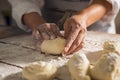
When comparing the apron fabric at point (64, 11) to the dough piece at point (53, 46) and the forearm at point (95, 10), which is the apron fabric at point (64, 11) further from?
the dough piece at point (53, 46)

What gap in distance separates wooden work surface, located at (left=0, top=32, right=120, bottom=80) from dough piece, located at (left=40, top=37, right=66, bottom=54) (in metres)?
0.02

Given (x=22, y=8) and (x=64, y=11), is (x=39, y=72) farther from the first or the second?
(x=64, y=11)

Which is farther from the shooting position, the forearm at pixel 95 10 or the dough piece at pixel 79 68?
the forearm at pixel 95 10

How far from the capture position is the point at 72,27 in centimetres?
99

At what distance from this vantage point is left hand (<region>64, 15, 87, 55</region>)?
3.16 feet

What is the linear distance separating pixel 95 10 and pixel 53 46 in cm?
33

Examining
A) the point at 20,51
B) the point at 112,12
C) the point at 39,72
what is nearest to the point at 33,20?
the point at 20,51

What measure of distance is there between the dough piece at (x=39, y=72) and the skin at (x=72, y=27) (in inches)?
8.3

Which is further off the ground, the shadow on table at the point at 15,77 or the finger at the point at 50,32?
the finger at the point at 50,32

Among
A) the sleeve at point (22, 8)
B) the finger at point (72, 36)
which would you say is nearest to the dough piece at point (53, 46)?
the finger at point (72, 36)

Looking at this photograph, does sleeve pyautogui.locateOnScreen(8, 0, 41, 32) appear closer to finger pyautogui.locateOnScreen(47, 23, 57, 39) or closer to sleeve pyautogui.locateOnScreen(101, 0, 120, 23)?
finger pyautogui.locateOnScreen(47, 23, 57, 39)

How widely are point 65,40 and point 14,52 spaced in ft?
0.64

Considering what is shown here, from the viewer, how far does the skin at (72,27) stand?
98cm

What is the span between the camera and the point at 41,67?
2.37 feet
